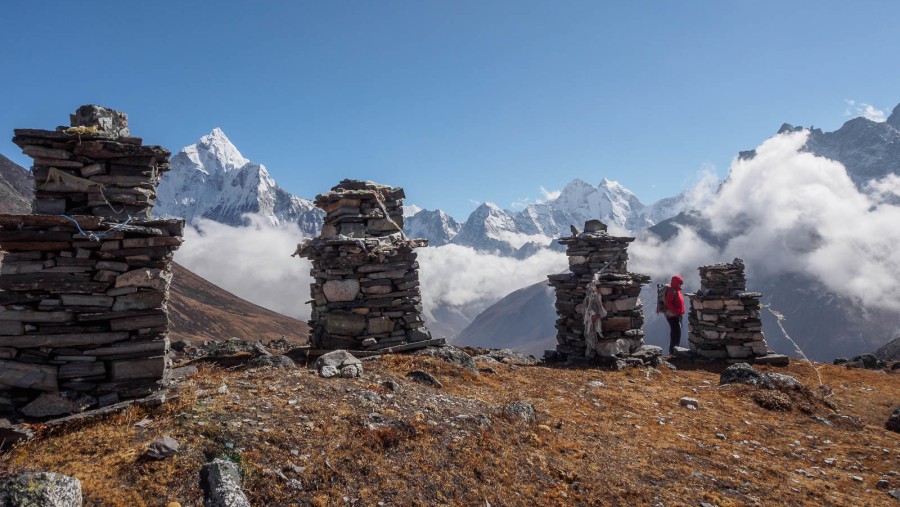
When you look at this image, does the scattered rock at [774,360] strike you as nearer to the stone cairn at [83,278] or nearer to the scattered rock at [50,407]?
the stone cairn at [83,278]

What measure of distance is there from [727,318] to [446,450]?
16.9m

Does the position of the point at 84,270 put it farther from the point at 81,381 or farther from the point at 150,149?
the point at 150,149

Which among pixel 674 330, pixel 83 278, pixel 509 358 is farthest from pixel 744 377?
pixel 83 278

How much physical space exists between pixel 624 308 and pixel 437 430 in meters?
11.1

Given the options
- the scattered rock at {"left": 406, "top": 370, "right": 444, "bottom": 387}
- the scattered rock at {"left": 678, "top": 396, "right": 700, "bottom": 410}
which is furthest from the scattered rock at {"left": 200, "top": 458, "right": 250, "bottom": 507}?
the scattered rock at {"left": 678, "top": 396, "right": 700, "bottom": 410}

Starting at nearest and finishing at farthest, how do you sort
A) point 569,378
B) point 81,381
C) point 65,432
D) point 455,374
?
1. point 65,432
2. point 81,381
3. point 455,374
4. point 569,378

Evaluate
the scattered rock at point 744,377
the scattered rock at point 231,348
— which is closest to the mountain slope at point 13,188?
the scattered rock at point 231,348

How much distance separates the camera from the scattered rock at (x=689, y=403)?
11.1 meters

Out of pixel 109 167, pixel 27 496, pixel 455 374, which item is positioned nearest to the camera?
pixel 27 496

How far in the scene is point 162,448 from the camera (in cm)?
527


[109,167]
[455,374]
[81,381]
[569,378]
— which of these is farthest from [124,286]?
[569,378]

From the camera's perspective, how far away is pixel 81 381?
7.40 metres

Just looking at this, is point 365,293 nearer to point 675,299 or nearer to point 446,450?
point 446,450

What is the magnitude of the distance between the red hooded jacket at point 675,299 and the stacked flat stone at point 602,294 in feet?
6.77
